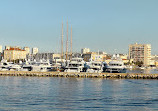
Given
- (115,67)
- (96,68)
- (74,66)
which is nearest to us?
(115,67)

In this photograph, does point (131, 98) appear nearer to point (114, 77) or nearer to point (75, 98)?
point (75, 98)

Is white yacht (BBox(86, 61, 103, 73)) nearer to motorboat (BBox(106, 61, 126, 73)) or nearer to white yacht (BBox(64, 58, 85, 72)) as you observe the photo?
motorboat (BBox(106, 61, 126, 73))

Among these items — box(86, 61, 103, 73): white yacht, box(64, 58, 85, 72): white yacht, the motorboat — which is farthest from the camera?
box(64, 58, 85, 72): white yacht

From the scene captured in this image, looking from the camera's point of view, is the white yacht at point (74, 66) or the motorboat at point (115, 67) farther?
the white yacht at point (74, 66)

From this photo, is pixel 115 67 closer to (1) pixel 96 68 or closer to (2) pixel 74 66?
(1) pixel 96 68

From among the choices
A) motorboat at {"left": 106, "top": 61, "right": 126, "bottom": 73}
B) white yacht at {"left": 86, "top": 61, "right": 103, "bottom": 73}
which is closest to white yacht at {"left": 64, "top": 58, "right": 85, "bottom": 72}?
white yacht at {"left": 86, "top": 61, "right": 103, "bottom": 73}

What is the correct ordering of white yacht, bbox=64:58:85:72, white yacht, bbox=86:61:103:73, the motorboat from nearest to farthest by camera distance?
the motorboat → white yacht, bbox=86:61:103:73 → white yacht, bbox=64:58:85:72

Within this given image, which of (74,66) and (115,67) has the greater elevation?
(74,66)

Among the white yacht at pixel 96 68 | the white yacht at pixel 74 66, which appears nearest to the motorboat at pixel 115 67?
the white yacht at pixel 96 68

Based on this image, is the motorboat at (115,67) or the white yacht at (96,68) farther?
the white yacht at (96,68)

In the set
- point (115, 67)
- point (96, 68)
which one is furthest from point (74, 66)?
point (115, 67)

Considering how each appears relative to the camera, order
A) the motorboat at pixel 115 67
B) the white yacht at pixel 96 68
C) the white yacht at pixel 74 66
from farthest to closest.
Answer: the white yacht at pixel 74 66 → the white yacht at pixel 96 68 → the motorboat at pixel 115 67

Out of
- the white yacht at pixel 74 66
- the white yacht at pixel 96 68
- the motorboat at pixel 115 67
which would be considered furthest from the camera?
the white yacht at pixel 74 66

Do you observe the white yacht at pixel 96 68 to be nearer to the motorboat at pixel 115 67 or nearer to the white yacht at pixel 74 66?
the motorboat at pixel 115 67
